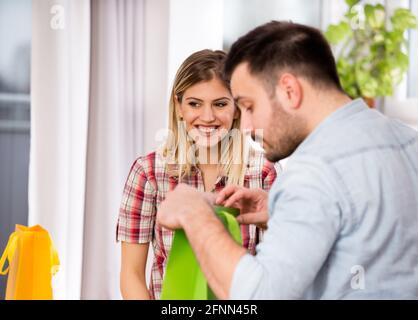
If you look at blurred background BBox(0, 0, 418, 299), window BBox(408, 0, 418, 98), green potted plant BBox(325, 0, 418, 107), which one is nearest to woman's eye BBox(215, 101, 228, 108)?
blurred background BBox(0, 0, 418, 299)

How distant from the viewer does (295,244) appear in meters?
0.75

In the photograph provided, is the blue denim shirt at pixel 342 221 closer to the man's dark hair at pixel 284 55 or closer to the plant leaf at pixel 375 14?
the man's dark hair at pixel 284 55

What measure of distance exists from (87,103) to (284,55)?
1785 mm

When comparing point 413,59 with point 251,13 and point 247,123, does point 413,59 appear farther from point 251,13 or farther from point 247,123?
point 247,123

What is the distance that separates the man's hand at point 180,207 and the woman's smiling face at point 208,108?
1.83 ft

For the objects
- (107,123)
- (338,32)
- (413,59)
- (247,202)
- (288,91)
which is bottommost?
(247,202)

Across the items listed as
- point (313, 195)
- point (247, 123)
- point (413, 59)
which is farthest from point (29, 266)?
point (413, 59)

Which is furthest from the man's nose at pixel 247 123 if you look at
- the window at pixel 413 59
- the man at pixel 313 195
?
the window at pixel 413 59

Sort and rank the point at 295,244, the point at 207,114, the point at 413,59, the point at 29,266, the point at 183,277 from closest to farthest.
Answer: the point at 295,244, the point at 183,277, the point at 29,266, the point at 207,114, the point at 413,59

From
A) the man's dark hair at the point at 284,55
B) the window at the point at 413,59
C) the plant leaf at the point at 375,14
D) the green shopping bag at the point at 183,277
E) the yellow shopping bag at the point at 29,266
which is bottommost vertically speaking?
the yellow shopping bag at the point at 29,266

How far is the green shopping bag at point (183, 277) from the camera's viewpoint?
2.83 feet

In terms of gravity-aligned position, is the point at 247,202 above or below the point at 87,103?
below
